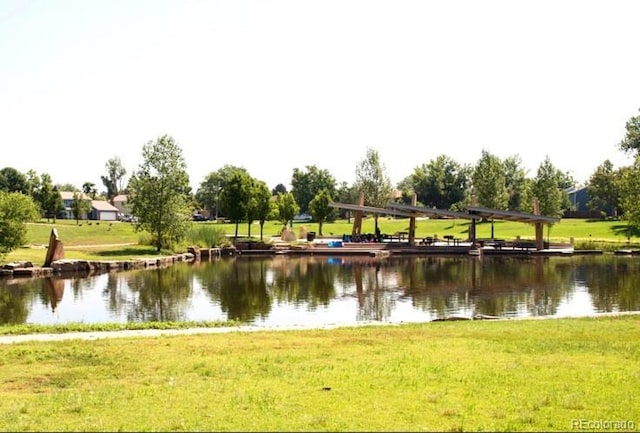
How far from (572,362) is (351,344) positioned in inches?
168

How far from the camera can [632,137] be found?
7906cm

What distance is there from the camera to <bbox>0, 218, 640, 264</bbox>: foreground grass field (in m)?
43.3

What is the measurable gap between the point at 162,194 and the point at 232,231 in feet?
93.6

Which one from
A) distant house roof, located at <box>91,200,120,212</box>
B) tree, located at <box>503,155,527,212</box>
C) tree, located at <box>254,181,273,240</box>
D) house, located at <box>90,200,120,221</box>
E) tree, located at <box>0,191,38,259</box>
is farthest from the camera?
distant house roof, located at <box>91,200,120,212</box>

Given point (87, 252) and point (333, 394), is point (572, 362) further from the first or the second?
point (87, 252)

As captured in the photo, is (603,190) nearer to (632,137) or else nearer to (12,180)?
(632,137)

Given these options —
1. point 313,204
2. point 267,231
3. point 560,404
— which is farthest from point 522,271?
point 267,231

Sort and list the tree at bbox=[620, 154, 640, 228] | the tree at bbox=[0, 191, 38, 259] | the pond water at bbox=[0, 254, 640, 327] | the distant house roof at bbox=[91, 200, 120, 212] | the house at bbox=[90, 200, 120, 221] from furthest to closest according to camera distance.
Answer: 1. the distant house roof at bbox=[91, 200, 120, 212]
2. the house at bbox=[90, 200, 120, 221]
3. the tree at bbox=[620, 154, 640, 228]
4. the tree at bbox=[0, 191, 38, 259]
5. the pond water at bbox=[0, 254, 640, 327]

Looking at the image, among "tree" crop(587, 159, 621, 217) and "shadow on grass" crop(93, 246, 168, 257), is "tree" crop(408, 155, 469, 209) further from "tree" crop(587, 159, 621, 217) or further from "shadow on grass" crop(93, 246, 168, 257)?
"shadow on grass" crop(93, 246, 168, 257)

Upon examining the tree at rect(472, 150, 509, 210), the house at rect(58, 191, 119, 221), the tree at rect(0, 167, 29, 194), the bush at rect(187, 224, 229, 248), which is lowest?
the bush at rect(187, 224, 229, 248)

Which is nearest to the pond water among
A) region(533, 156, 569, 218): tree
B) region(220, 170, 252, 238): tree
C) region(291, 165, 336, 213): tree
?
region(220, 170, 252, 238): tree

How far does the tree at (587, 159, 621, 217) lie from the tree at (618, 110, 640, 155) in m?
3.32

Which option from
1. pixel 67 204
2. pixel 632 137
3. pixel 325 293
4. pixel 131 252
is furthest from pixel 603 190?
pixel 67 204

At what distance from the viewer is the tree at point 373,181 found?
8150cm
